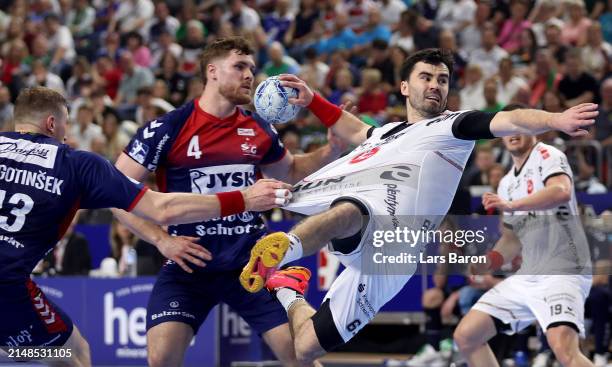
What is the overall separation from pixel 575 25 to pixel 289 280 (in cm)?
1108

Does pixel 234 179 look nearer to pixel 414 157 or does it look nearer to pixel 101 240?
pixel 414 157

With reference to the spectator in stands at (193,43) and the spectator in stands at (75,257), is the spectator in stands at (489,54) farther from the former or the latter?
the spectator in stands at (75,257)

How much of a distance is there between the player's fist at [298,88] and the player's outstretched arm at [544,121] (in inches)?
→ 70.7

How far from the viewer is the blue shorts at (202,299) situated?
318 inches

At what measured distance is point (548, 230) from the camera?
9547 mm

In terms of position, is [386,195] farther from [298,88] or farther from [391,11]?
[391,11]

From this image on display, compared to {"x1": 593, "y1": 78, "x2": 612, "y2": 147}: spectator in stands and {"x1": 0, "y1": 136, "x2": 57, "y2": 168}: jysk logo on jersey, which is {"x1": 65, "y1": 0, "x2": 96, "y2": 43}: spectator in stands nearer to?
{"x1": 593, "y1": 78, "x2": 612, "y2": 147}: spectator in stands

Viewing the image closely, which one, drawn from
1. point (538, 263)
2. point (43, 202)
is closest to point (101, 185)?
point (43, 202)

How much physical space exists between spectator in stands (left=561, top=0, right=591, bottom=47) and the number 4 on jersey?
10223 mm

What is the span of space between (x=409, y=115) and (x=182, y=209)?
7.12ft

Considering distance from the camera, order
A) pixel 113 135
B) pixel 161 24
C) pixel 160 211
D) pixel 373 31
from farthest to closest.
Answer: pixel 161 24 < pixel 373 31 < pixel 113 135 < pixel 160 211

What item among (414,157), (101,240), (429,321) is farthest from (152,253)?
(414,157)

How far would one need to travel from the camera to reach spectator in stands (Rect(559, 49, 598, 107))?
1573 cm

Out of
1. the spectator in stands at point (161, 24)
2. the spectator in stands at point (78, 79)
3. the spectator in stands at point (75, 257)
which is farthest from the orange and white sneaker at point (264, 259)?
the spectator in stands at point (161, 24)
